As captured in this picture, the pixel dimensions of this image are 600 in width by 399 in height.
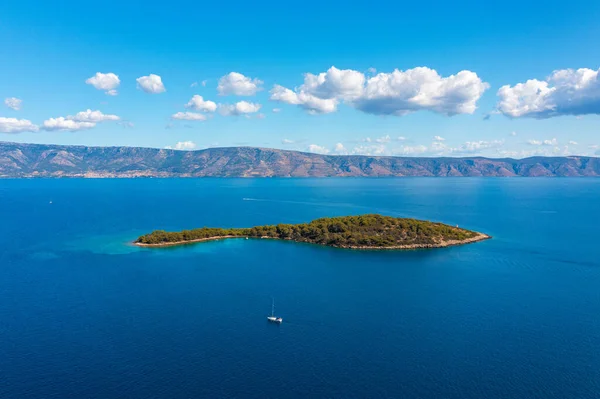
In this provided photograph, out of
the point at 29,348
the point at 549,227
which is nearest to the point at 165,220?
the point at 29,348

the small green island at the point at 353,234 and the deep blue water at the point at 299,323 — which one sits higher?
the small green island at the point at 353,234

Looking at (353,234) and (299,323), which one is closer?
(299,323)

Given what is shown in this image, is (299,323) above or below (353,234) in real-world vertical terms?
below

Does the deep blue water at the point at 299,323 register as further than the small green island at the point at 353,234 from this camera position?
No

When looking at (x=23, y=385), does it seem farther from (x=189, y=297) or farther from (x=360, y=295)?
(x=360, y=295)
